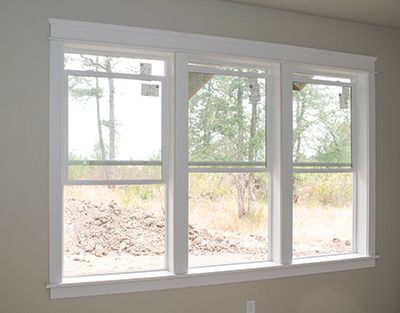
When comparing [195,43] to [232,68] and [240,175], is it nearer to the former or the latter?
[232,68]

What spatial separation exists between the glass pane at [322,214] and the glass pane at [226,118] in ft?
1.82

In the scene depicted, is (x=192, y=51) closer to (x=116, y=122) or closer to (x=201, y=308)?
(x=116, y=122)

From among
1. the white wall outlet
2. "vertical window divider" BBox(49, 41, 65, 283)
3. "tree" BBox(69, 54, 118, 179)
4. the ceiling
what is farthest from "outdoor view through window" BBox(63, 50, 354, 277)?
the ceiling

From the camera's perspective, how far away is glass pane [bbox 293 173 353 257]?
378 centimetres

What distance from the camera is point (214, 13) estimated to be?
3391 mm

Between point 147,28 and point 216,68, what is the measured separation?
0.64 meters

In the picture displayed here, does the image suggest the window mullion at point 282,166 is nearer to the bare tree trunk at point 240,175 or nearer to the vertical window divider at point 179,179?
the bare tree trunk at point 240,175

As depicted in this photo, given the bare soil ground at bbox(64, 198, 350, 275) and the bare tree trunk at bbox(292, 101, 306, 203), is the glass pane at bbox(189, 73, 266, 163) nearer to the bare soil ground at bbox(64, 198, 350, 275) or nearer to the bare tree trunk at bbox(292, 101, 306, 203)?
the bare tree trunk at bbox(292, 101, 306, 203)

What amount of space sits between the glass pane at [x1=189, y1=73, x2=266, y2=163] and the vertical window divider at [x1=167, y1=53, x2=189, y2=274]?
123mm

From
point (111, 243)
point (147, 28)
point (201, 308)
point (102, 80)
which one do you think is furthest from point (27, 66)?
point (201, 308)

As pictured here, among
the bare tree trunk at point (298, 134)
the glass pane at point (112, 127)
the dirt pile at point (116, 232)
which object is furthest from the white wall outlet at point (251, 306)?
the glass pane at point (112, 127)

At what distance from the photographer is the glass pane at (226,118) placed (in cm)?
340

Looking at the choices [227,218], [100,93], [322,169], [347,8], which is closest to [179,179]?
[227,218]

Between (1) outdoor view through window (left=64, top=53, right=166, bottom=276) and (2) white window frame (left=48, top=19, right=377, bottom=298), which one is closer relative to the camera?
(2) white window frame (left=48, top=19, right=377, bottom=298)
